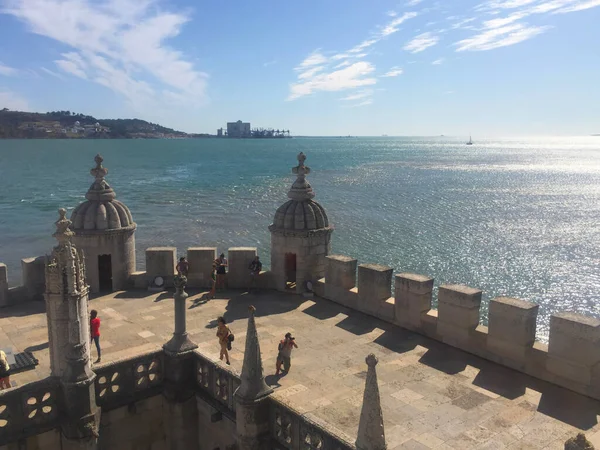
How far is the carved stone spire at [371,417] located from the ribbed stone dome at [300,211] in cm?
1016

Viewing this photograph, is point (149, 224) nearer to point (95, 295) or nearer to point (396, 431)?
point (95, 295)

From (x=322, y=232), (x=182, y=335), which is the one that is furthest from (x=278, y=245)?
(x=182, y=335)

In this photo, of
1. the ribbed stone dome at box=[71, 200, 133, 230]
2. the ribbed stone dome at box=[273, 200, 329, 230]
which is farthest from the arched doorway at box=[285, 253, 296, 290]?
the ribbed stone dome at box=[71, 200, 133, 230]

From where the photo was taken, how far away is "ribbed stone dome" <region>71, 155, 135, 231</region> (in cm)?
1642

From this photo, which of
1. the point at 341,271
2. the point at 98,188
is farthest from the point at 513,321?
the point at 98,188

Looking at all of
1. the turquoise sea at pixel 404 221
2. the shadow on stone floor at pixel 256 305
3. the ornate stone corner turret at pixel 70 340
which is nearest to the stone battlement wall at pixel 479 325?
the shadow on stone floor at pixel 256 305

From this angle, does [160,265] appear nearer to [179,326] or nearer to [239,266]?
[239,266]

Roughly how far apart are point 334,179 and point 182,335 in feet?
296

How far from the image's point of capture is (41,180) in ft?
316

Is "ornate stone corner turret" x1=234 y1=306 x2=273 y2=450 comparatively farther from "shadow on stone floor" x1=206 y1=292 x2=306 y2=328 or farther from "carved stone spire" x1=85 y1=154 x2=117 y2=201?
"carved stone spire" x1=85 y1=154 x2=117 y2=201

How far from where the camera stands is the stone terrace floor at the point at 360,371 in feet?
30.8

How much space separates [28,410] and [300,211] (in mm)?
9414

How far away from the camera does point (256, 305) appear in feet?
52.0

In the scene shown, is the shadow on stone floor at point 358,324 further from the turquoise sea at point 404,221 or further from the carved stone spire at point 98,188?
the turquoise sea at point 404,221
